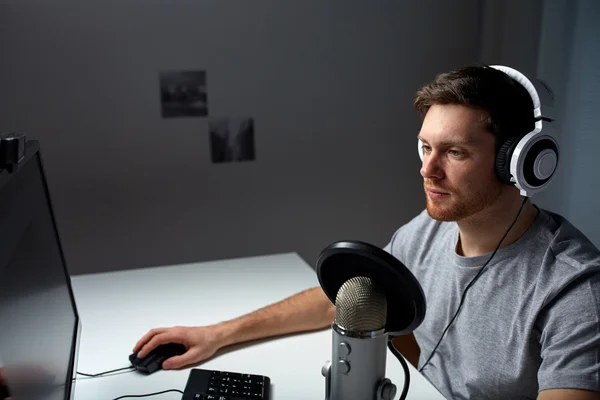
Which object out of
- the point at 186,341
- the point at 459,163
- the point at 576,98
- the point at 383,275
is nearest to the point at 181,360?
the point at 186,341

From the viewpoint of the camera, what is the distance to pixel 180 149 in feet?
7.22

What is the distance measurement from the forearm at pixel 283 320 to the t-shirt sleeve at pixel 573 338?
18.5 inches

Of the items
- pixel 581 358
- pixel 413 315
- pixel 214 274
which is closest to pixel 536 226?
pixel 581 358

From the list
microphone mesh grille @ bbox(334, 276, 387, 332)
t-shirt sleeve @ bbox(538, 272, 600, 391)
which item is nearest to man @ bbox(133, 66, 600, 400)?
t-shirt sleeve @ bbox(538, 272, 600, 391)

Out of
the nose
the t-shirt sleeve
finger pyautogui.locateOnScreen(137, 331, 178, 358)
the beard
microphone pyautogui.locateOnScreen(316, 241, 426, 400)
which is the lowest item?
finger pyautogui.locateOnScreen(137, 331, 178, 358)

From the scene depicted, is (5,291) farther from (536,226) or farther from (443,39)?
(443,39)

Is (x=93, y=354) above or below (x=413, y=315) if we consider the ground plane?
below

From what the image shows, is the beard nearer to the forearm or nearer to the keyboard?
the forearm

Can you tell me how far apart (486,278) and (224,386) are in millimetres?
538

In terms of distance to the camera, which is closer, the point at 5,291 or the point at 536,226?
the point at 5,291

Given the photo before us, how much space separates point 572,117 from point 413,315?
4.52 ft

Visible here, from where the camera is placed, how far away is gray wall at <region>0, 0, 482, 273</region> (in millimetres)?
2027

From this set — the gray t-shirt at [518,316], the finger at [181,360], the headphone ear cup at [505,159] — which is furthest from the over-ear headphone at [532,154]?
the finger at [181,360]

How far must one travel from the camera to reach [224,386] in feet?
3.21
